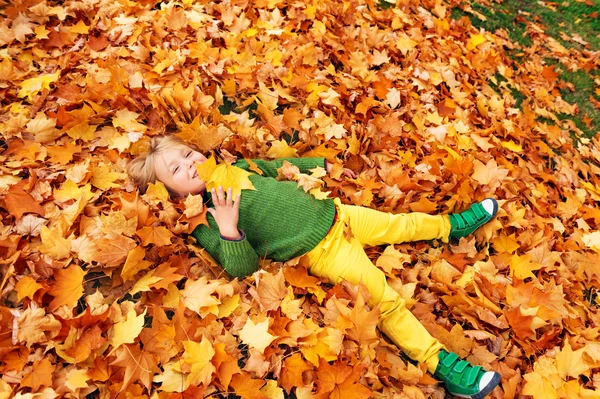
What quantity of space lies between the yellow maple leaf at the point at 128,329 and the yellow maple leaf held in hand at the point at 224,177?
77 cm

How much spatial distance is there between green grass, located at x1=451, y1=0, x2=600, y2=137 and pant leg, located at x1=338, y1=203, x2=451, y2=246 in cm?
206

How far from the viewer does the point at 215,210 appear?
226 centimetres

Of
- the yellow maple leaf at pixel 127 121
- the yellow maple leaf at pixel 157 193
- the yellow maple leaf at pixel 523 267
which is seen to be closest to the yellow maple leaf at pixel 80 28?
the yellow maple leaf at pixel 127 121

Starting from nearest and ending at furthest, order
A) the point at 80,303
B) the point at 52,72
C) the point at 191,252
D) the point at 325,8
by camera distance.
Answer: the point at 80,303 → the point at 191,252 → the point at 52,72 → the point at 325,8

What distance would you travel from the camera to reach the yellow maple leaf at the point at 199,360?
180cm

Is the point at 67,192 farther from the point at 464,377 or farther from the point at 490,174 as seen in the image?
the point at 490,174

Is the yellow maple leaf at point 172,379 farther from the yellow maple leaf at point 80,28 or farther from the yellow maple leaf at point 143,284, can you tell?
the yellow maple leaf at point 80,28

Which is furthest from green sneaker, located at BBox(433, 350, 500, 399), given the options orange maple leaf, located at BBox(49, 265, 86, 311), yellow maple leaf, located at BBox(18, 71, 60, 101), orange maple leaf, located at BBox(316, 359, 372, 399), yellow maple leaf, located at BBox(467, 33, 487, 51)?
yellow maple leaf, located at BBox(467, 33, 487, 51)

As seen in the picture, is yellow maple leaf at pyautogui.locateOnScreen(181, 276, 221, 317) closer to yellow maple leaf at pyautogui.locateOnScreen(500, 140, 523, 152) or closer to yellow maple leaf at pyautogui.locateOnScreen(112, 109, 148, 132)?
yellow maple leaf at pyautogui.locateOnScreen(112, 109, 148, 132)

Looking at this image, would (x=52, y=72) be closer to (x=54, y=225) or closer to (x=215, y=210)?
(x=54, y=225)

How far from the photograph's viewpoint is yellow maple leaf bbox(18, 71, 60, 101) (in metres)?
2.80

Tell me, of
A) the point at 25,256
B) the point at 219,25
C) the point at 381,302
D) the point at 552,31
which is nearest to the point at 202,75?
the point at 219,25

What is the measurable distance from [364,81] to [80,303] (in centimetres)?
254

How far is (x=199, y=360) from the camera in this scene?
1821 mm
